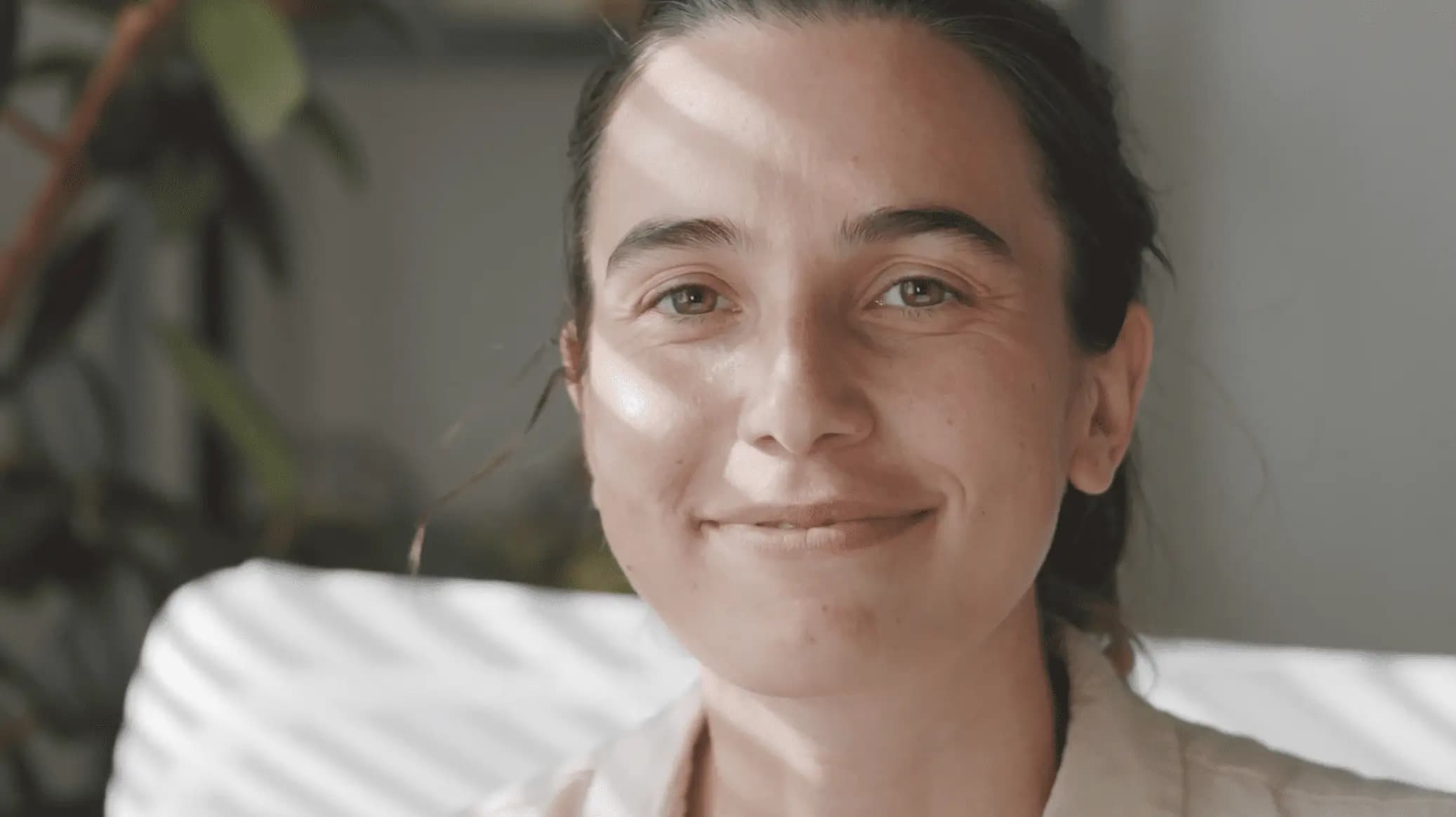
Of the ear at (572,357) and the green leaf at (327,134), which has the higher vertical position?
the ear at (572,357)

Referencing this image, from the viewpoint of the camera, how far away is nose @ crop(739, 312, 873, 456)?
855mm

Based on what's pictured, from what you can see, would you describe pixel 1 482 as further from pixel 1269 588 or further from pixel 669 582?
pixel 1269 588

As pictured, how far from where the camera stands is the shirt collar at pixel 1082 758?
101 cm

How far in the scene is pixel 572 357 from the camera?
113cm

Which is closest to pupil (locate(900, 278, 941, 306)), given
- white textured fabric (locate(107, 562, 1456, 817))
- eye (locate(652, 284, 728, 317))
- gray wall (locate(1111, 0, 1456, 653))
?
eye (locate(652, 284, 728, 317))

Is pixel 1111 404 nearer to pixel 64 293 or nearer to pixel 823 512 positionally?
pixel 823 512

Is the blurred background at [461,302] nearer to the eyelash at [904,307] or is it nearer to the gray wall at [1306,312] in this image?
the gray wall at [1306,312]

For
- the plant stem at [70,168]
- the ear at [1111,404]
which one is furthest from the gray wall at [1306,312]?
the plant stem at [70,168]

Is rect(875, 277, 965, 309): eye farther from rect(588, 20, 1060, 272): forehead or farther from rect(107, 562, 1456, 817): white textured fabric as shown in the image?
rect(107, 562, 1456, 817): white textured fabric

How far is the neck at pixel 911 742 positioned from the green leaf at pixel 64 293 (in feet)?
4.28

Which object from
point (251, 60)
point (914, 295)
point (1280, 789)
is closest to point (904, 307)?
point (914, 295)

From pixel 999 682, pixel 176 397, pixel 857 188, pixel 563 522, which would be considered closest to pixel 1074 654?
pixel 999 682

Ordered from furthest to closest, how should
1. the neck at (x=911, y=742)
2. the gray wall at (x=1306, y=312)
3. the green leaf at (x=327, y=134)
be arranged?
the green leaf at (x=327, y=134) → the gray wall at (x=1306, y=312) → the neck at (x=911, y=742)

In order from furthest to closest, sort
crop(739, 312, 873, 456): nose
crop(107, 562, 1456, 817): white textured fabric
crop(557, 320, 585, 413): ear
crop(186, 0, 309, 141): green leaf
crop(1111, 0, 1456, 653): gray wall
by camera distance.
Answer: crop(1111, 0, 1456, 653): gray wall → crop(186, 0, 309, 141): green leaf → crop(107, 562, 1456, 817): white textured fabric → crop(557, 320, 585, 413): ear → crop(739, 312, 873, 456): nose
